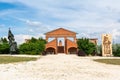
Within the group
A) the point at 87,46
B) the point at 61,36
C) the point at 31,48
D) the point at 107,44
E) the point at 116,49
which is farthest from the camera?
the point at 61,36

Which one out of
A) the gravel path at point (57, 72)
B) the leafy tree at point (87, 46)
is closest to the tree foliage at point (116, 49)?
the leafy tree at point (87, 46)

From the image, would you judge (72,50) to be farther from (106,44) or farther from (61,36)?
(106,44)

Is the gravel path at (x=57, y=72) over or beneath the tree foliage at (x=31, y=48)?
beneath

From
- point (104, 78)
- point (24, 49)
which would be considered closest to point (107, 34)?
point (24, 49)

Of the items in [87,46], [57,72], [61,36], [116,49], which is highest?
[61,36]

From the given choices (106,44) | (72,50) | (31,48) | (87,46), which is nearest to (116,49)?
(106,44)

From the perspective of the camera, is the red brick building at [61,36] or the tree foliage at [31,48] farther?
the red brick building at [61,36]

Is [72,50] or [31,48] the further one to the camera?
[72,50]

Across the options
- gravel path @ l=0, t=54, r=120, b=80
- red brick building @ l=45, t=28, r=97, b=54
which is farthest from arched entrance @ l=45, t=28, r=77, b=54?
gravel path @ l=0, t=54, r=120, b=80

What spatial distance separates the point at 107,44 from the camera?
58094 millimetres

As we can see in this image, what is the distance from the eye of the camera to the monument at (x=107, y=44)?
57.4 meters

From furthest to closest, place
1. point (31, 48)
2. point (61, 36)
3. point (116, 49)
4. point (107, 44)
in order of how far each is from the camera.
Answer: point (61, 36) → point (31, 48) → point (116, 49) → point (107, 44)

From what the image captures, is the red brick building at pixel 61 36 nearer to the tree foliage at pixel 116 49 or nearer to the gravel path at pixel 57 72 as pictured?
the tree foliage at pixel 116 49

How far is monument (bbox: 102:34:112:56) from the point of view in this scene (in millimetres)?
57375
